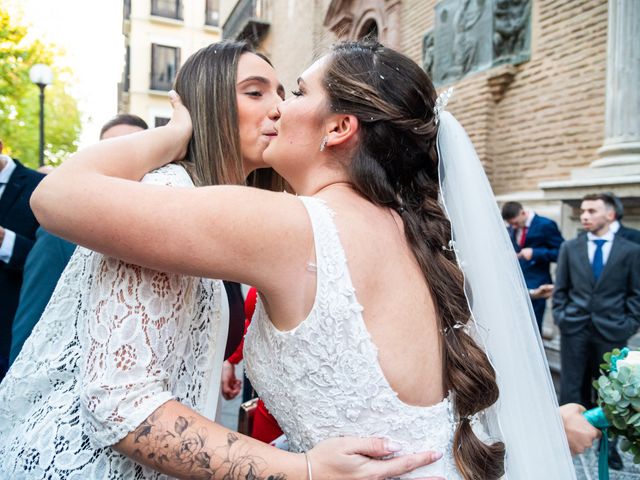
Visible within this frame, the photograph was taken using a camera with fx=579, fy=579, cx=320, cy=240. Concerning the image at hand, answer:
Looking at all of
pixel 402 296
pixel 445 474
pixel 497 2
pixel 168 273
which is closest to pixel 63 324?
pixel 168 273

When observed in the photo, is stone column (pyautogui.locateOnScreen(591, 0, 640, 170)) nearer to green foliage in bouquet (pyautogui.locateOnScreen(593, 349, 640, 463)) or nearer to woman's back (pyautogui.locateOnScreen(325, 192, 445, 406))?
green foliage in bouquet (pyautogui.locateOnScreen(593, 349, 640, 463))

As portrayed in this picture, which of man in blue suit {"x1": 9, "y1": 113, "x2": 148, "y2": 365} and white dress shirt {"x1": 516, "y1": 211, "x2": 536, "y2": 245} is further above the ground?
white dress shirt {"x1": 516, "y1": 211, "x2": 536, "y2": 245}

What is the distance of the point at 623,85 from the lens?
6469mm

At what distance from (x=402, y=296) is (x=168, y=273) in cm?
60

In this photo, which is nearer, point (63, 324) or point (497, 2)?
point (63, 324)

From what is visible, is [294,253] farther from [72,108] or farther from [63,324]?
[72,108]

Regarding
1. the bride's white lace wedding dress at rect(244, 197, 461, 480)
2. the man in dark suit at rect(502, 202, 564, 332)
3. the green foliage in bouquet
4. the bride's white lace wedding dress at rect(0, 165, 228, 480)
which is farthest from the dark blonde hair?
the man in dark suit at rect(502, 202, 564, 332)

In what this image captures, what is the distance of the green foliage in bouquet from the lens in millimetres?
1901

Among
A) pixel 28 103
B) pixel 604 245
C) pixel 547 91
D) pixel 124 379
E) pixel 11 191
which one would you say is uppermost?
pixel 28 103

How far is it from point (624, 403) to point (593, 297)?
3.63 meters

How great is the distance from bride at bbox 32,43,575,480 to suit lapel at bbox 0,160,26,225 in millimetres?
2053

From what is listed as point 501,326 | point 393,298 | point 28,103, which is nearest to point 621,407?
point 501,326

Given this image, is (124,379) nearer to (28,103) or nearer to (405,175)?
(405,175)

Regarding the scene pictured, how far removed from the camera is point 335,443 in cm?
140
